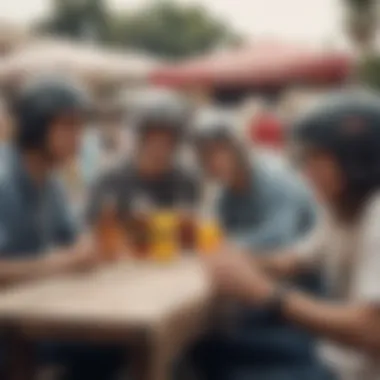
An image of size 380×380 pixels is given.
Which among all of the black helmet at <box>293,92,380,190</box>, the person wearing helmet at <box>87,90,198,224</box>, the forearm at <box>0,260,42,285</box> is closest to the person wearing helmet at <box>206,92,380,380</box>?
the black helmet at <box>293,92,380,190</box>

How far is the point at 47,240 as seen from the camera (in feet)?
3.82

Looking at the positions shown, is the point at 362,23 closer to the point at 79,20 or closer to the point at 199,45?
the point at 199,45

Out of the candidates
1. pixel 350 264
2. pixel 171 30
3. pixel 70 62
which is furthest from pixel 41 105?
pixel 350 264

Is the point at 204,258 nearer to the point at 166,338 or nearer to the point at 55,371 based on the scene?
the point at 166,338

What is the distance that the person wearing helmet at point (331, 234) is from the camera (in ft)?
3.34

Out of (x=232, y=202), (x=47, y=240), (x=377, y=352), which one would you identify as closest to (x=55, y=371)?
(x=47, y=240)

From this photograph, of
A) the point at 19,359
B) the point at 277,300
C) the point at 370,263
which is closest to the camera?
the point at 370,263

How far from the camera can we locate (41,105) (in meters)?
1.15

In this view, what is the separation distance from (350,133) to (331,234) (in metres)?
0.11

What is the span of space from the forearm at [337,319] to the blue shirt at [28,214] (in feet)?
0.94

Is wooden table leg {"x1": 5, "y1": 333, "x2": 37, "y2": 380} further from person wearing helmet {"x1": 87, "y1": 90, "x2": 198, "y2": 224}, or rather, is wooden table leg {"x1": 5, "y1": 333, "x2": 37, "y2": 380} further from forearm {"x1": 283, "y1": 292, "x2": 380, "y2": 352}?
forearm {"x1": 283, "y1": 292, "x2": 380, "y2": 352}

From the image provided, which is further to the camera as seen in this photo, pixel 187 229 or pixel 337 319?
pixel 187 229

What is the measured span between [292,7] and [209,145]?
0.64 ft

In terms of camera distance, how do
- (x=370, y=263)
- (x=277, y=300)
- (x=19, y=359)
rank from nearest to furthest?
(x=370, y=263), (x=277, y=300), (x=19, y=359)
